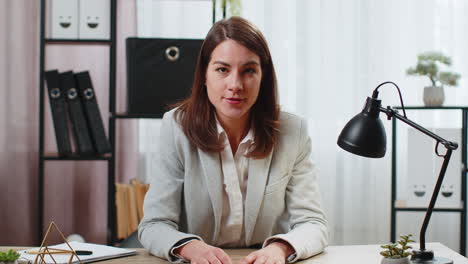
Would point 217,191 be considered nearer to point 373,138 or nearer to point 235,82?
point 235,82

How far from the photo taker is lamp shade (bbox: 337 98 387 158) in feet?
4.25

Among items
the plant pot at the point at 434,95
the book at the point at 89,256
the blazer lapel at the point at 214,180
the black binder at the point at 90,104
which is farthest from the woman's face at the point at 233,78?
the plant pot at the point at 434,95

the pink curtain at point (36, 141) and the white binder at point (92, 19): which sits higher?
the white binder at point (92, 19)

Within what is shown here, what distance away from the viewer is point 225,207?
1.67 m

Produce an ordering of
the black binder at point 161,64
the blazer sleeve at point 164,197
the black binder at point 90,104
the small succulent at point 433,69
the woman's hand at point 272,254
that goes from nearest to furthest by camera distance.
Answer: the woman's hand at point 272,254, the blazer sleeve at point 164,197, the black binder at point 161,64, the black binder at point 90,104, the small succulent at point 433,69

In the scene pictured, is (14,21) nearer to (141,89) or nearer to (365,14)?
(141,89)

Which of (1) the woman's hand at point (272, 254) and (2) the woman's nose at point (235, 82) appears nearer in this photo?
(1) the woman's hand at point (272, 254)

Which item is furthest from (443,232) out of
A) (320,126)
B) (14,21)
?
(14,21)

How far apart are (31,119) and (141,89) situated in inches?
30.2

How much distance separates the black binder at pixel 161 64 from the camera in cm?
265

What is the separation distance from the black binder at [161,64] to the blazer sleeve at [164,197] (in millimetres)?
956

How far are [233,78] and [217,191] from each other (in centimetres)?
31

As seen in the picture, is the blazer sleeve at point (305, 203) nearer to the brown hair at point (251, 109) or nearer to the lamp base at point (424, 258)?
the brown hair at point (251, 109)

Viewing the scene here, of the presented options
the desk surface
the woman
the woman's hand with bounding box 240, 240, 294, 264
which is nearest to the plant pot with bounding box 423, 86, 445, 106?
the woman
